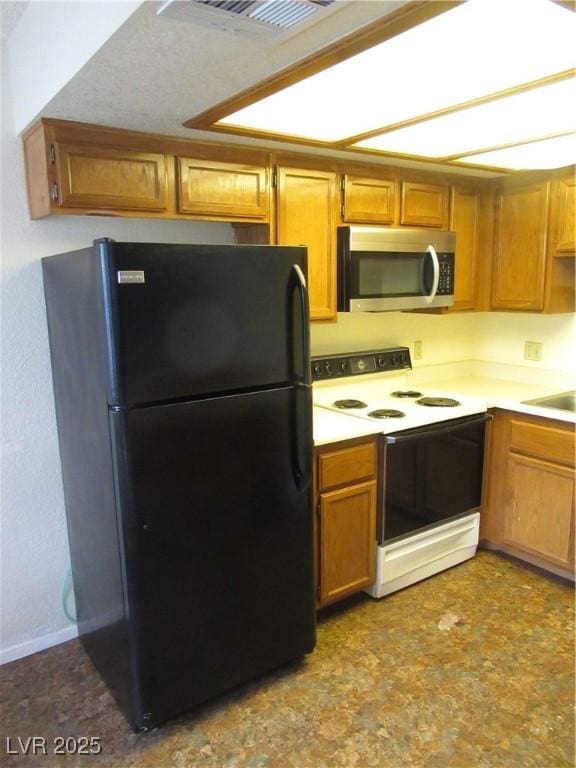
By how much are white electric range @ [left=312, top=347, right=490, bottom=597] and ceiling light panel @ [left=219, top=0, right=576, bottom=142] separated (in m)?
1.27

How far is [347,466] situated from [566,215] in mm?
1775

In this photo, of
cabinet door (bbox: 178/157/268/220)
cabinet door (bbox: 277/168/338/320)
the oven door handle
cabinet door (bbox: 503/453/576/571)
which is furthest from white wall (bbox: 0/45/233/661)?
cabinet door (bbox: 503/453/576/571)

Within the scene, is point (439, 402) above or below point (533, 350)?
below

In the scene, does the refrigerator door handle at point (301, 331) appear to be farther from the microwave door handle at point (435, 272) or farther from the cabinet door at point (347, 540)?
the microwave door handle at point (435, 272)

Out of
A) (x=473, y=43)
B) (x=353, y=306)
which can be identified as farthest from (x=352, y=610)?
(x=473, y=43)

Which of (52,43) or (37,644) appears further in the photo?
(37,644)

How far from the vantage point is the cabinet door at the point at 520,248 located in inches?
117

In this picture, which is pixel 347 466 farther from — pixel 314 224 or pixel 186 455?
pixel 314 224

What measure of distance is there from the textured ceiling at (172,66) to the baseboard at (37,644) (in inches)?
81.7

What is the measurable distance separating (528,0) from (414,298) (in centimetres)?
171

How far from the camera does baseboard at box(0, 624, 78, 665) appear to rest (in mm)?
2320

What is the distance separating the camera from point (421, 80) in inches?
61.4

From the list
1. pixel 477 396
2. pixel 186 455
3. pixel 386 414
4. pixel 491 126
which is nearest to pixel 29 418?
pixel 186 455

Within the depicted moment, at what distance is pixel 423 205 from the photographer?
2867 millimetres
